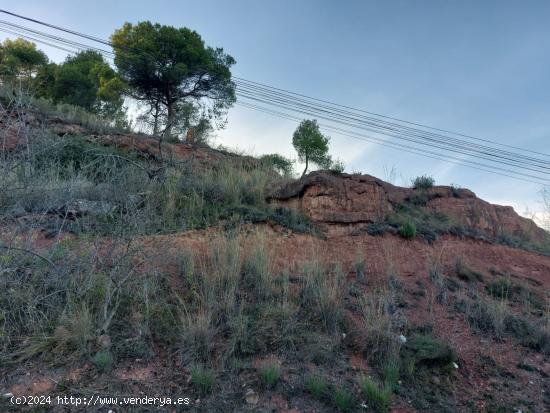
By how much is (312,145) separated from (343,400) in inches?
497

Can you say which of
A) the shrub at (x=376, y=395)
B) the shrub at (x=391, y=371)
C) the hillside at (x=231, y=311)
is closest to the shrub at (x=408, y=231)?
the hillside at (x=231, y=311)

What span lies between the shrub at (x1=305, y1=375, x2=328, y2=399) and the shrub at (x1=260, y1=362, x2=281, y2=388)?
1.05 ft

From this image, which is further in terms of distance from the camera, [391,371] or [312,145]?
[312,145]

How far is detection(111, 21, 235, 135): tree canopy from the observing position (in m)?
15.6

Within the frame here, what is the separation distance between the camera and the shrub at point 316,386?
404cm

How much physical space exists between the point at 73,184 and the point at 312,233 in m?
4.45

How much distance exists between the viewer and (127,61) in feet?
51.4

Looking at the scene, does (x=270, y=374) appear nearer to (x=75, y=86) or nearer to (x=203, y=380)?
(x=203, y=380)

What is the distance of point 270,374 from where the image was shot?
412 centimetres

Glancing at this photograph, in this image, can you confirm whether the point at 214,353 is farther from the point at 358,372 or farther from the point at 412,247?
the point at 412,247

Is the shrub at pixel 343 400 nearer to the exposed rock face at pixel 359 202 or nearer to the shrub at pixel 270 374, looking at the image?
the shrub at pixel 270 374

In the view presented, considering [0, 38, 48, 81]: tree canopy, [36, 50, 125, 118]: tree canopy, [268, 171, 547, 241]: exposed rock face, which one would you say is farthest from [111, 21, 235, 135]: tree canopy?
[268, 171, 547, 241]: exposed rock face

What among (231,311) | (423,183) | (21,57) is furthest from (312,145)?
(21,57)

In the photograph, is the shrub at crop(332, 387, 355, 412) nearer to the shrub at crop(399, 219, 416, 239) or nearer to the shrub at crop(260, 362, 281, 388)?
the shrub at crop(260, 362, 281, 388)
